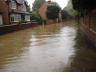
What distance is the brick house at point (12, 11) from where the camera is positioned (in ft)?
158

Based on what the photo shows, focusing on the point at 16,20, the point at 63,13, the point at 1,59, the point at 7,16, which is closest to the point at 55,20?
the point at 63,13

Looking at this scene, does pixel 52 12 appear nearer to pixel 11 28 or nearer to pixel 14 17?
pixel 14 17

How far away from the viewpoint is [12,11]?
170 ft

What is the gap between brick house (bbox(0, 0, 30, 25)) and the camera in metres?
48.2

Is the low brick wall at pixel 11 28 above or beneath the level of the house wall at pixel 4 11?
beneath

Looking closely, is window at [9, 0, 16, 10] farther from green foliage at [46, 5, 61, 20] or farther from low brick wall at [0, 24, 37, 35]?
green foliage at [46, 5, 61, 20]

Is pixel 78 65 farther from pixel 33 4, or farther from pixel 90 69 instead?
pixel 33 4

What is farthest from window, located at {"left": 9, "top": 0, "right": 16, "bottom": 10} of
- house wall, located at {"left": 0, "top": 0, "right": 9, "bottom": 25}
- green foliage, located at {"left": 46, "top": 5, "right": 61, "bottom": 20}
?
green foliage, located at {"left": 46, "top": 5, "right": 61, "bottom": 20}

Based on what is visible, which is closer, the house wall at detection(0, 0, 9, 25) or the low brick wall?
the low brick wall

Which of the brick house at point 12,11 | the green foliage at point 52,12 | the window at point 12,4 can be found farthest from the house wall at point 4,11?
the green foliage at point 52,12

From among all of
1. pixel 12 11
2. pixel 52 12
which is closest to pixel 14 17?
pixel 12 11

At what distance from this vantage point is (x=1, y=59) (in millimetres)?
14500

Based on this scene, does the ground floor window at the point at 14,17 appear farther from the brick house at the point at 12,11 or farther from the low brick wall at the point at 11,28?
the low brick wall at the point at 11,28

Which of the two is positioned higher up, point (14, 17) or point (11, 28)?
point (14, 17)
